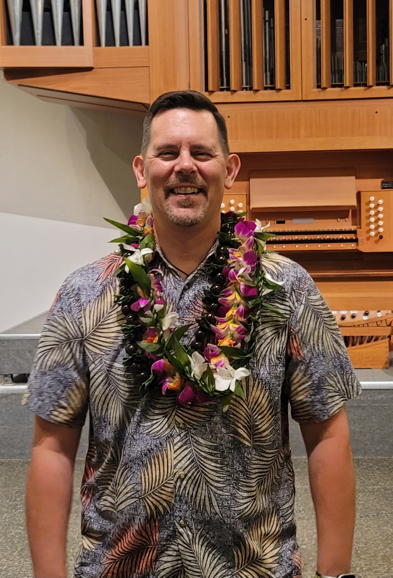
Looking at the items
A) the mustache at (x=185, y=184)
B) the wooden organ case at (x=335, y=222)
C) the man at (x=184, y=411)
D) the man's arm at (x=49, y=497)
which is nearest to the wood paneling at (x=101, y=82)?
the wooden organ case at (x=335, y=222)

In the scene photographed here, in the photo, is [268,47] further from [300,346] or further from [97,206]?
[300,346]

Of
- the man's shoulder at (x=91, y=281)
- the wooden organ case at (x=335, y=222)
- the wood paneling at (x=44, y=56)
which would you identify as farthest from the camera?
the wooden organ case at (x=335, y=222)

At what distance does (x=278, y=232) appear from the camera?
4.43 meters

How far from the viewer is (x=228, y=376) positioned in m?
1.34

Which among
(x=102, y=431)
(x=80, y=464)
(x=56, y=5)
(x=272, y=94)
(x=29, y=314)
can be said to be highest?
(x=56, y=5)

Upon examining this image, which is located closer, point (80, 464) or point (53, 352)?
point (53, 352)

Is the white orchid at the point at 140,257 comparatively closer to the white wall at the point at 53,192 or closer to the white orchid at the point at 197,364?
the white orchid at the point at 197,364

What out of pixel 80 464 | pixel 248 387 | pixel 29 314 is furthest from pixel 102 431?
pixel 29 314

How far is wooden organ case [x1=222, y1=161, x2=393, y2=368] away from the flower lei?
9.61ft

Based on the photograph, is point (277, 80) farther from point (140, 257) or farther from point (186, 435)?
point (186, 435)

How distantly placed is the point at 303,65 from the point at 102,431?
3349 millimetres

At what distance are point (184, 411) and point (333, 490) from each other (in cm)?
32

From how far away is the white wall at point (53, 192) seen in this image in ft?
18.0

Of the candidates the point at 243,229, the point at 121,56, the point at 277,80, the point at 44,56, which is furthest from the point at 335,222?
the point at 243,229
